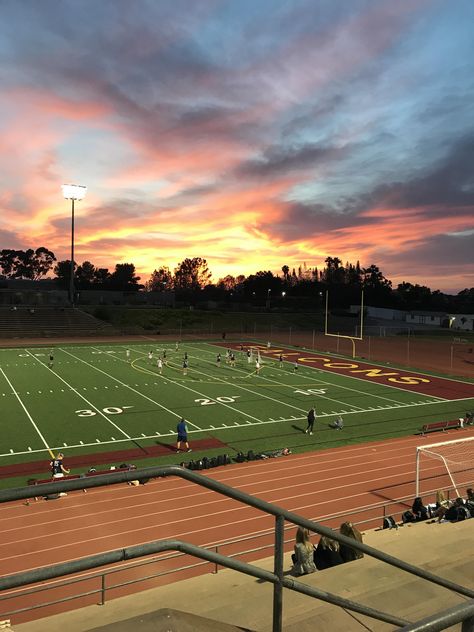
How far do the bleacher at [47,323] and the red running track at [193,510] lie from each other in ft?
162

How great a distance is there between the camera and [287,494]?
50.7 ft

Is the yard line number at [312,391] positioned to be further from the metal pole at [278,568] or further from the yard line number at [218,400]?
the metal pole at [278,568]

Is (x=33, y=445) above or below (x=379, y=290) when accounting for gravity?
below

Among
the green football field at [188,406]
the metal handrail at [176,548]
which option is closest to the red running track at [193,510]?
the green football field at [188,406]

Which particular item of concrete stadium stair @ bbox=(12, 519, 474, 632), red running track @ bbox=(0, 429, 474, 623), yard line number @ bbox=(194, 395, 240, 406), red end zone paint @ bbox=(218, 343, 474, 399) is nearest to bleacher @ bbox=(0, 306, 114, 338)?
red end zone paint @ bbox=(218, 343, 474, 399)

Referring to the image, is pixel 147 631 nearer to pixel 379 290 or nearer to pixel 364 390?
pixel 364 390

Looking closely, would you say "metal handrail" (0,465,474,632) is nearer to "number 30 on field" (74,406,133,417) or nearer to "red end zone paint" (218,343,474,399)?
"number 30 on field" (74,406,133,417)

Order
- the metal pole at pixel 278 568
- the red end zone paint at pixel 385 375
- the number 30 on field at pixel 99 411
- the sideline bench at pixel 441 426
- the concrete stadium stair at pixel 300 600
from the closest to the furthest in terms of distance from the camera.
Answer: the metal pole at pixel 278 568
the concrete stadium stair at pixel 300 600
the sideline bench at pixel 441 426
the number 30 on field at pixel 99 411
the red end zone paint at pixel 385 375

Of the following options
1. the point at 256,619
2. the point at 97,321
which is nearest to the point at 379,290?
the point at 97,321

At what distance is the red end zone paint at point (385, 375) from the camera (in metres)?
33.6

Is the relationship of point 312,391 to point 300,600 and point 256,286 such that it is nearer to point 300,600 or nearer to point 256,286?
point 300,600

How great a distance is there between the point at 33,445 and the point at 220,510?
32.3 feet

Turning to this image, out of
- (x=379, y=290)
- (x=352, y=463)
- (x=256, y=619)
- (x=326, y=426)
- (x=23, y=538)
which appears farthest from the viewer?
(x=379, y=290)

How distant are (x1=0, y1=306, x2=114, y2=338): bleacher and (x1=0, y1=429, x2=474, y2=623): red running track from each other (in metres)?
49.4
